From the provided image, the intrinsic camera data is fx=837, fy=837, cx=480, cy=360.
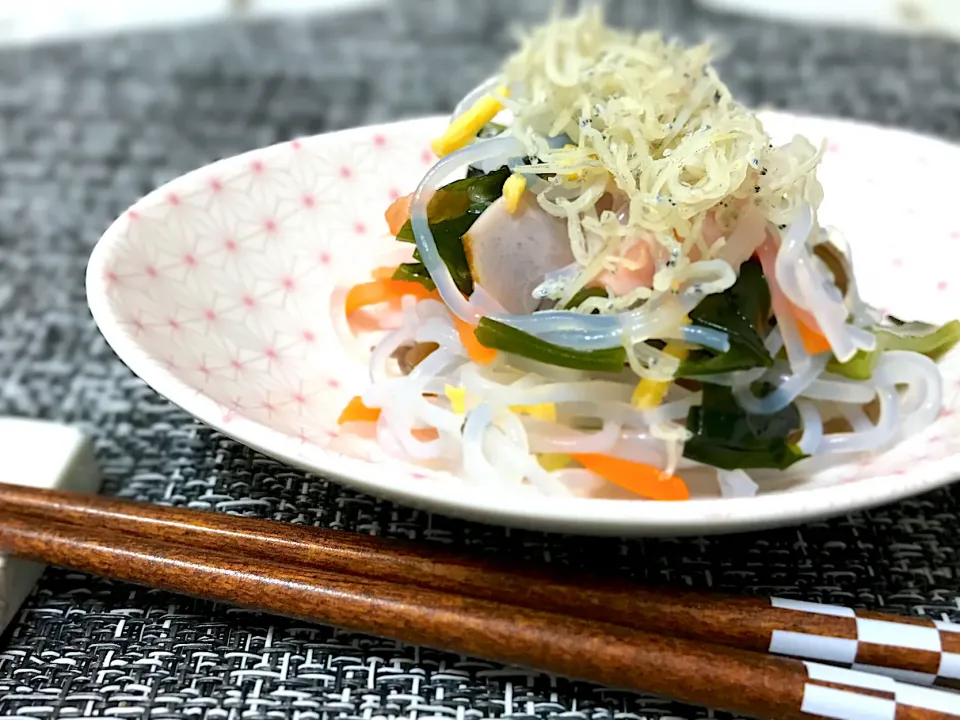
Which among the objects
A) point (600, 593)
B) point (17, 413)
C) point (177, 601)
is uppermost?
point (600, 593)

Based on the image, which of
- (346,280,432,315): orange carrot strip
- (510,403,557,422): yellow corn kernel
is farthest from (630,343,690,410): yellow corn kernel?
(346,280,432,315): orange carrot strip

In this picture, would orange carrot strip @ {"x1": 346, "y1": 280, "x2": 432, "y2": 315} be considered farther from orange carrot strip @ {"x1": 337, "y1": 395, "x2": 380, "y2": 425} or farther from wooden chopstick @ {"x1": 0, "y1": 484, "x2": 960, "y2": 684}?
wooden chopstick @ {"x1": 0, "y1": 484, "x2": 960, "y2": 684}

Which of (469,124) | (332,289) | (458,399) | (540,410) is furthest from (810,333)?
(332,289)

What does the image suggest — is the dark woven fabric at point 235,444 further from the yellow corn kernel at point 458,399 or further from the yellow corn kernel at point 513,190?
the yellow corn kernel at point 513,190

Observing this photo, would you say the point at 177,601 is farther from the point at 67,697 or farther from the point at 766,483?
the point at 766,483

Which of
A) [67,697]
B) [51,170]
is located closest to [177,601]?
[67,697]

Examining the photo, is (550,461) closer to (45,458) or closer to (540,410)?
(540,410)
